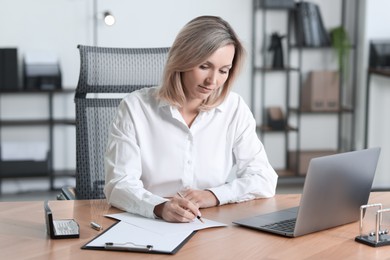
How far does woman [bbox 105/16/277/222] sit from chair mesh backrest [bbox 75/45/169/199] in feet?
1.07

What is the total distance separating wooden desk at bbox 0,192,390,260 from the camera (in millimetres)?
1705

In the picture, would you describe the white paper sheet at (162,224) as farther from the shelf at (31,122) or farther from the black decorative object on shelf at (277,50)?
the black decorative object on shelf at (277,50)

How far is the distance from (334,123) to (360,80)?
0.37 metres

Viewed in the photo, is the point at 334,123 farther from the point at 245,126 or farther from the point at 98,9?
the point at 245,126

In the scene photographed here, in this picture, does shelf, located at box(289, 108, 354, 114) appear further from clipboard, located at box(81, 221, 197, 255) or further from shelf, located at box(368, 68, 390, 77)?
clipboard, located at box(81, 221, 197, 255)

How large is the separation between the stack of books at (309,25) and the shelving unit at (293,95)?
7cm

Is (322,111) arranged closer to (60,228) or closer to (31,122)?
(31,122)

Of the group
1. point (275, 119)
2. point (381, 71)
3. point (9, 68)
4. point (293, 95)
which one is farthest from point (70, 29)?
point (381, 71)

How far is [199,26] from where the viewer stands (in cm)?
224

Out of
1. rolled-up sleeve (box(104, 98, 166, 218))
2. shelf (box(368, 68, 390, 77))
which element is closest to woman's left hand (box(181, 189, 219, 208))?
rolled-up sleeve (box(104, 98, 166, 218))

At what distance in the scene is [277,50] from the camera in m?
5.06

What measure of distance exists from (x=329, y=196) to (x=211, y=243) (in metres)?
0.33

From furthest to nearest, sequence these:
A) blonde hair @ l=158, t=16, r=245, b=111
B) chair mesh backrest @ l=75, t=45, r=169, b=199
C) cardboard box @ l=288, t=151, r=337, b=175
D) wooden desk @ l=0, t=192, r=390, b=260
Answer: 1. cardboard box @ l=288, t=151, r=337, b=175
2. chair mesh backrest @ l=75, t=45, r=169, b=199
3. blonde hair @ l=158, t=16, r=245, b=111
4. wooden desk @ l=0, t=192, r=390, b=260

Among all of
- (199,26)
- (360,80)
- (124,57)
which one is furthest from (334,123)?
(199,26)
